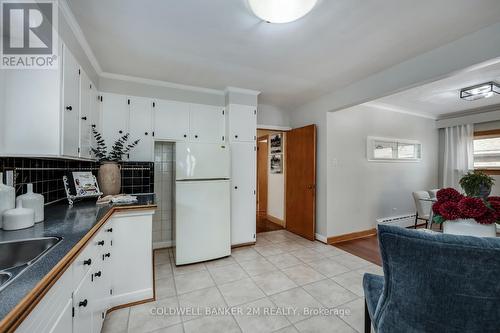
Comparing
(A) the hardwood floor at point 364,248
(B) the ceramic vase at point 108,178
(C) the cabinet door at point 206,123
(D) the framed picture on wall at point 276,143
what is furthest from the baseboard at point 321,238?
(B) the ceramic vase at point 108,178

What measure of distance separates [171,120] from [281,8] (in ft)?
7.18

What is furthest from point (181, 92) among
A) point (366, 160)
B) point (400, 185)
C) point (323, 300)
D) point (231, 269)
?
point (400, 185)

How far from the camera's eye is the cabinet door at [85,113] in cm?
204

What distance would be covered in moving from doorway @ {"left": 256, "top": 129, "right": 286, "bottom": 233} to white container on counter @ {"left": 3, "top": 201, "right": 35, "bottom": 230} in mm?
3441

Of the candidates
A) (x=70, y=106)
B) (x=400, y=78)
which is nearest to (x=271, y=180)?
(x=400, y=78)

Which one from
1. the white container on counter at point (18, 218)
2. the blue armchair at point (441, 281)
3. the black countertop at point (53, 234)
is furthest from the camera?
the white container on counter at point (18, 218)

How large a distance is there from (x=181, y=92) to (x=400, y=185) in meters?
4.61

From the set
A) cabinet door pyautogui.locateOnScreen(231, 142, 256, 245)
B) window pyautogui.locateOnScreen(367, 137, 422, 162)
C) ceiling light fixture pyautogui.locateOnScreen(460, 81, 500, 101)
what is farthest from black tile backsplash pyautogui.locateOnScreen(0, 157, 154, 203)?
ceiling light fixture pyautogui.locateOnScreen(460, 81, 500, 101)

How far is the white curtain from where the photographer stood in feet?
14.7

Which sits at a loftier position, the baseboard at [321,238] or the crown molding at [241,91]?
the crown molding at [241,91]

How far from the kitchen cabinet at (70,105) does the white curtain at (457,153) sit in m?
6.49

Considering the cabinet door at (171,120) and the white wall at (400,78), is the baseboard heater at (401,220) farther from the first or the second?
the cabinet door at (171,120)

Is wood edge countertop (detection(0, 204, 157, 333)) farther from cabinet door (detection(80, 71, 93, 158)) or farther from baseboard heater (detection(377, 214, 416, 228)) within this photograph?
baseboard heater (detection(377, 214, 416, 228))

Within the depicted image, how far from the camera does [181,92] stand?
320 cm
